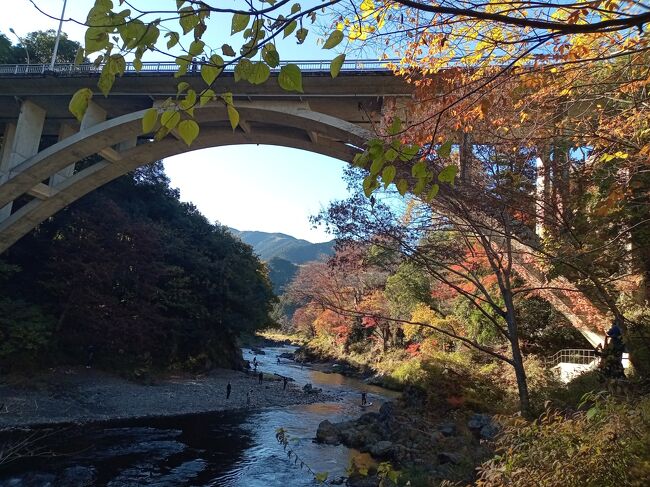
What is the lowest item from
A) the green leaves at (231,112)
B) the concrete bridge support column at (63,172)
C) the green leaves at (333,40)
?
the green leaves at (231,112)

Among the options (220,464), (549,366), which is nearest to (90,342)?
(220,464)

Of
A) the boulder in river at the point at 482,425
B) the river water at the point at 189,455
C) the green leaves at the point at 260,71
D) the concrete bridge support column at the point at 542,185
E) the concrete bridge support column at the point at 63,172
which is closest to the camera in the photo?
the green leaves at the point at 260,71

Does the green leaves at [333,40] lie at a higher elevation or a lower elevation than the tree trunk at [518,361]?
higher

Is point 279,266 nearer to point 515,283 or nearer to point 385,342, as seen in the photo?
point 385,342

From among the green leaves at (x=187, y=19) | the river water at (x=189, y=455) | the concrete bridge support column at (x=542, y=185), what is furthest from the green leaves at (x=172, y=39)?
the river water at (x=189, y=455)

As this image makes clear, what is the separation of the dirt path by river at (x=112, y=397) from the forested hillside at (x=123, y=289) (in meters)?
1.26

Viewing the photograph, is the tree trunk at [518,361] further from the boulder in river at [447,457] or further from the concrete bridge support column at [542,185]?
the boulder in river at [447,457]

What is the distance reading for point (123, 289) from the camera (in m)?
16.8

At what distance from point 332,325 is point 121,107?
75.9 feet

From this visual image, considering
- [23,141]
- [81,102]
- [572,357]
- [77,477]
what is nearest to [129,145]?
[23,141]

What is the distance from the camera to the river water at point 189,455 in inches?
297

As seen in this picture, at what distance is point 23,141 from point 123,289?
6.28 m

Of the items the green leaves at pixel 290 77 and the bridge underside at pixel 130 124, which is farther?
the bridge underside at pixel 130 124

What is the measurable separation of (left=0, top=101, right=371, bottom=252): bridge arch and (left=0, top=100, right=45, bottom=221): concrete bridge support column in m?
0.29
